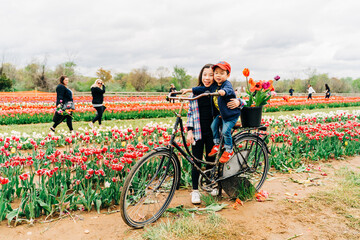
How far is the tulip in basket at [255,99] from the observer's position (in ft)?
10.1

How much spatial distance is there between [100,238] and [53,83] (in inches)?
1447

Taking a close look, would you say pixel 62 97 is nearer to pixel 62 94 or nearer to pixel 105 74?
pixel 62 94

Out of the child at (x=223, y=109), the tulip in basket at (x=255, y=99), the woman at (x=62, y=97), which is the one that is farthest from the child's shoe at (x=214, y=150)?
the woman at (x=62, y=97)

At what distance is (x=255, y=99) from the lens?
10.6ft

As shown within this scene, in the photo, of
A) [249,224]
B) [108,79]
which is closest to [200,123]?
[249,224]

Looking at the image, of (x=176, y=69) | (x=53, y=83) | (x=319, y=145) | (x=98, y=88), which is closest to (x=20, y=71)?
(x=53, y=83)

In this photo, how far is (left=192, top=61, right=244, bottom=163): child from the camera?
2844 mm

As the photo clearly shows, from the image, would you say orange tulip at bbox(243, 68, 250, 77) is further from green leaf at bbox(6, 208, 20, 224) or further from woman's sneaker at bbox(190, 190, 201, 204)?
green leaf at bbox(6, 208, 20, 224)

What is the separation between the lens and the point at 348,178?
4.20m

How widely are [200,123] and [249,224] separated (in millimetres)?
1204

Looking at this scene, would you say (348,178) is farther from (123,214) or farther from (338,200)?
(123,214)

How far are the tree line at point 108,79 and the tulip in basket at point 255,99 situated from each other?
3335 centimetres

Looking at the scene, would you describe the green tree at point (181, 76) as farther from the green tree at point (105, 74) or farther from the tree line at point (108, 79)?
the green tree at point (105, 74)

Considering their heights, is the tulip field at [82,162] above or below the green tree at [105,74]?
below
